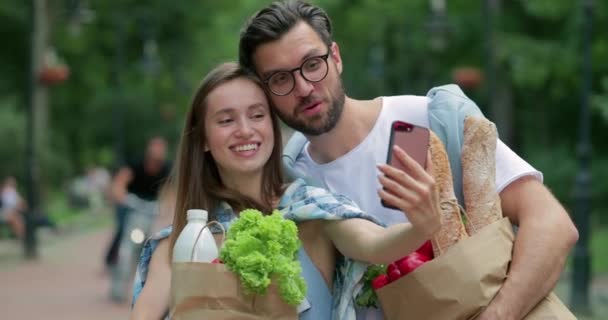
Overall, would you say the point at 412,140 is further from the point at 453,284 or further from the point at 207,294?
the point at 207,294

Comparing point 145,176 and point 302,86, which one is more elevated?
point 302,86

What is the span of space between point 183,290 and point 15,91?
110ft

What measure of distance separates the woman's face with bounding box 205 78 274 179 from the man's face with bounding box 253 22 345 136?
7 centimetres

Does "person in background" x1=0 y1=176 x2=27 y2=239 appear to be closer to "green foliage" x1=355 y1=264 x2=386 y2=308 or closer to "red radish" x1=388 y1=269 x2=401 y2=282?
"green foliage" x1=355 y1=264 x2=386 y2=308

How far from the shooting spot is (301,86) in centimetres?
346

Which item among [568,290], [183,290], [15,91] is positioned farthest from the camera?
[15,91]

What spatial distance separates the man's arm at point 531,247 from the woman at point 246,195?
0.40 m

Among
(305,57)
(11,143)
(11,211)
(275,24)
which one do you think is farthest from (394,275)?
(11,143)

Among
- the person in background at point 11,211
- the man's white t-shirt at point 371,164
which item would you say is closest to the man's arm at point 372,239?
the man's white t-shirt at point 371,164

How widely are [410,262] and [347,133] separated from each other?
2.22 feet

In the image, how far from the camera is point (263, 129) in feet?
11.4

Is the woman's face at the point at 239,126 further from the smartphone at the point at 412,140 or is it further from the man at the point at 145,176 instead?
the man at the point at 145,176

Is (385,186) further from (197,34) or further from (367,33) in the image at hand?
(197,34)

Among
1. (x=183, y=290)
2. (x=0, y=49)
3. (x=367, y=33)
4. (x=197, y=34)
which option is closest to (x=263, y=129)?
(x=183, y=290)
